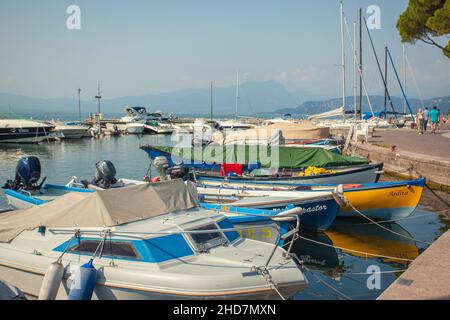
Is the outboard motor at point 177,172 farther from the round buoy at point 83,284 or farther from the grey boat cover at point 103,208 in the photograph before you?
the round buoy at point 83,284

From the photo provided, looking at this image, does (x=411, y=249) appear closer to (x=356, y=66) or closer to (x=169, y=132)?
(x=356, y=66)

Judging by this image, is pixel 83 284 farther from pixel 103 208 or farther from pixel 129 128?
pixel 129 128

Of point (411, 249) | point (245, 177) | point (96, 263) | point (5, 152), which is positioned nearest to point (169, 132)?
point (5, 152)

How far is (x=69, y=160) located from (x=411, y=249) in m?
30.1

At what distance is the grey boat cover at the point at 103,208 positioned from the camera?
889cm

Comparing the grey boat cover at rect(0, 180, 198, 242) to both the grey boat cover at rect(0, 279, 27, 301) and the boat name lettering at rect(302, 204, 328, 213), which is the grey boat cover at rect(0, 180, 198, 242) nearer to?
the grey boat cover at rect(0, 279, 27, 301)

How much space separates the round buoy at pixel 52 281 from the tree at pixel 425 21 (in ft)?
89.6

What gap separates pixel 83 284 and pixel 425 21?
102ft

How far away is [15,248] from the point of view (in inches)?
352

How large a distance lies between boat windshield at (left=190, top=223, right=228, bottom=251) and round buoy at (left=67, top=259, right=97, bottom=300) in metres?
1.88

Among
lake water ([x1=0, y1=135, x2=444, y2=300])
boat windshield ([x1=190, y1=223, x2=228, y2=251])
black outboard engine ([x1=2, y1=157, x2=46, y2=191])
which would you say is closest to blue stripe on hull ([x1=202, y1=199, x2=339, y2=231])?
lake water ([x1=0, y1=135, x2=444, y2=300])

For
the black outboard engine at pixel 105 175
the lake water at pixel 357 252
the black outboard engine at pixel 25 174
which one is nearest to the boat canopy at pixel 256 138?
the lake water at pixel 357 252

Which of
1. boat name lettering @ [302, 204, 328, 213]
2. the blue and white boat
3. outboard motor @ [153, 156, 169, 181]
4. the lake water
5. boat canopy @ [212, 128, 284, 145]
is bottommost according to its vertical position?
the lake water

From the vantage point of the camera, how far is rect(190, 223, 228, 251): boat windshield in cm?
857
